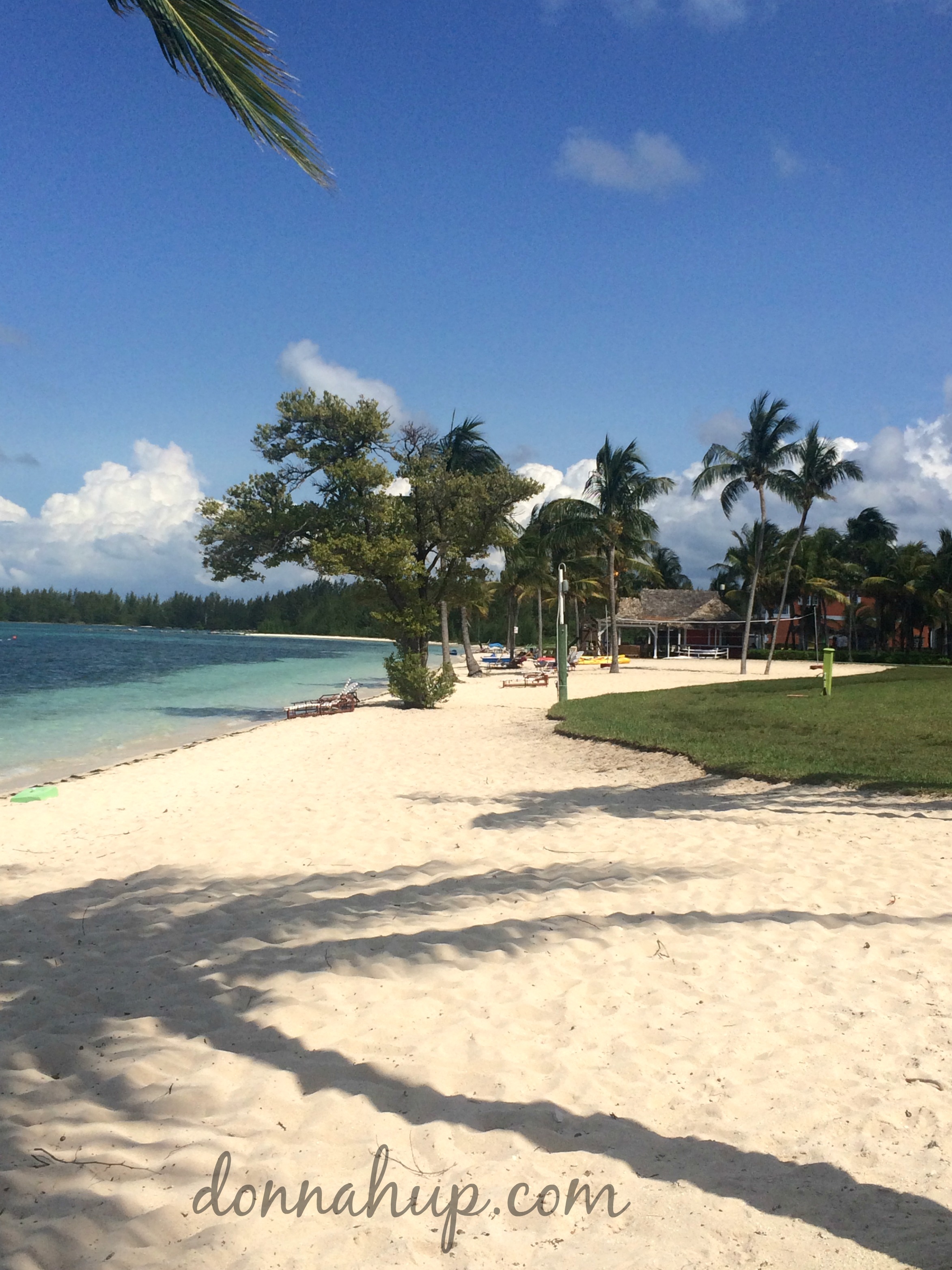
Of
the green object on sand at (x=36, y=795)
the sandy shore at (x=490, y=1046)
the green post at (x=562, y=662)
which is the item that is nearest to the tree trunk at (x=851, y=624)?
the green post at (x=562, y=662)

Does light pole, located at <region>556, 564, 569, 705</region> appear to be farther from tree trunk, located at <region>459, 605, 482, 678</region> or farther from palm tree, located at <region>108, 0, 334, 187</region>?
palm tree, located at <region>108, 0, 334, 187</region>

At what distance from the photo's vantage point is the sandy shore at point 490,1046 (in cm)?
252

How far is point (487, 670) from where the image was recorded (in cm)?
4169

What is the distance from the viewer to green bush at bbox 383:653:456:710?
21.9m

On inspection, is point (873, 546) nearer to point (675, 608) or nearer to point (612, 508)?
point (675, 608)

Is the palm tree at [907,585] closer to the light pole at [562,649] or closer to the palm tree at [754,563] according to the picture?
the palm tree at [754,563]

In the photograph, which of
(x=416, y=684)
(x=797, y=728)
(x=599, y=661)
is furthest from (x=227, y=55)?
(x=599, y=661)

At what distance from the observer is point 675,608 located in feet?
178

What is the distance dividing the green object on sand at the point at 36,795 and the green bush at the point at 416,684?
10627 millimetres

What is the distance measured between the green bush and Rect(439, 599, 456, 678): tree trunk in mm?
1079

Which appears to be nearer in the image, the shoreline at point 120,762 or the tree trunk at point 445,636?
the shoreline at point 120,762

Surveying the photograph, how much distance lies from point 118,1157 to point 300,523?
72.2 ft

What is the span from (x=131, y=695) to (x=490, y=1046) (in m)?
31.5

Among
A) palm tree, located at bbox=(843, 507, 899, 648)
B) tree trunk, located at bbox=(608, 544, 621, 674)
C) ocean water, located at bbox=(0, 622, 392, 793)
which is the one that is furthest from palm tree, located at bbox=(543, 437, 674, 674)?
palm tree, located at bbox=(843, 507, 899, 648)
